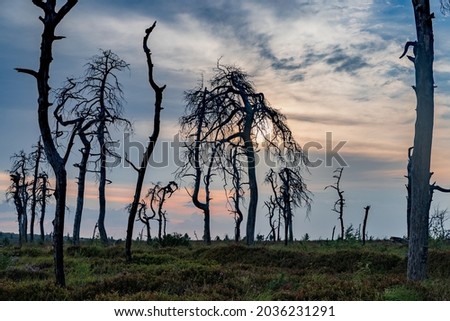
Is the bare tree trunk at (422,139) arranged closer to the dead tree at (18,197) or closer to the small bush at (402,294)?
the small bush at (402,294)

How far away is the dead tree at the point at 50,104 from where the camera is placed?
1461 centimetres

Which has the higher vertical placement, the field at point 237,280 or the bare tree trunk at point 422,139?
the bare tree trunk at point 422,139

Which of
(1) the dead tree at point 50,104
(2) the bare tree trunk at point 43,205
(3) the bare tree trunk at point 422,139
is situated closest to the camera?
(1) the dead tree at point 50,104

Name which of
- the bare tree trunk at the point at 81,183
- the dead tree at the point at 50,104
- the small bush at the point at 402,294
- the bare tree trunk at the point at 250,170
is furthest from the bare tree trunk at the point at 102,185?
the small bush at the point at 402,294

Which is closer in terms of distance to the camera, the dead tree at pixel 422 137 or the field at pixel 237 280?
the field at pixel 237 280

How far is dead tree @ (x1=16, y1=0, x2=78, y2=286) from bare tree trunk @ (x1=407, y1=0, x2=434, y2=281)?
9.52 m

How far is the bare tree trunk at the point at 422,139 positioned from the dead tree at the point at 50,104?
9516 mm

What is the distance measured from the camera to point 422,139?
1617cm

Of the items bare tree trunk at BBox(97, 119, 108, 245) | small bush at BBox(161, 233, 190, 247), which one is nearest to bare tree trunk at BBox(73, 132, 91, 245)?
bare tree trunk at BBox(97, 119, 108, 245)

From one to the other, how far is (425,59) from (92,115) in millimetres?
26945

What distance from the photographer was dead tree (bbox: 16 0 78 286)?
47.9 feet

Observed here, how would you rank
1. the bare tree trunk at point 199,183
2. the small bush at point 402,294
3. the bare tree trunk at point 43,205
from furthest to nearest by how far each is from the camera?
the bare tree trunk at point 43,205, the bare tree trunk at point 199,183, the small bush at point 402,294

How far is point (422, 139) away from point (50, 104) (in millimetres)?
10012
